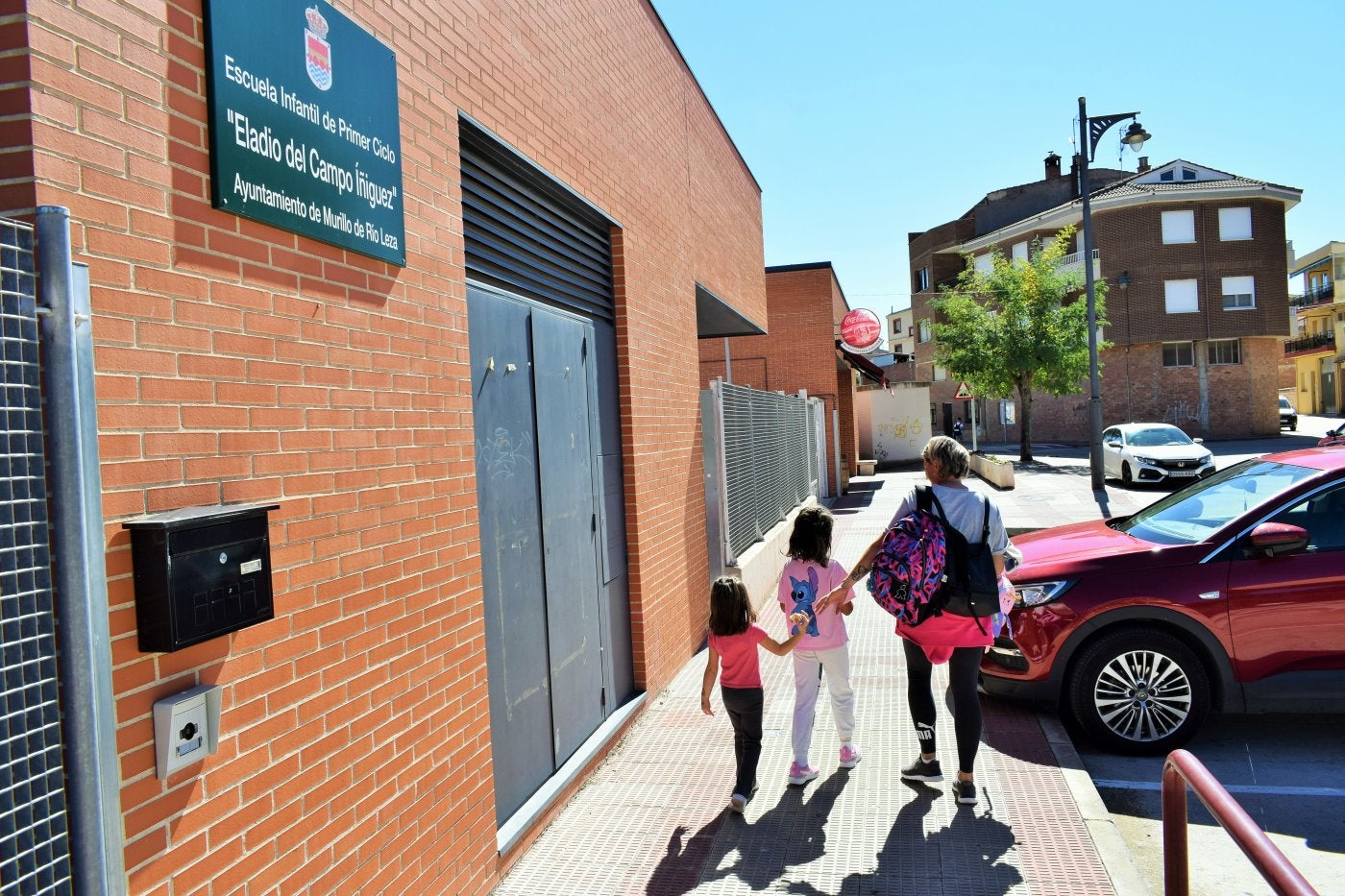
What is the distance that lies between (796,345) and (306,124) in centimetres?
2108

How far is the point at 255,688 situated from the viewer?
2.57 m

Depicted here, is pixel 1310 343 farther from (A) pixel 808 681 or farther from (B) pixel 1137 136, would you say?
(A) pixel 808 681

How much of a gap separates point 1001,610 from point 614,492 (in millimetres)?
2626

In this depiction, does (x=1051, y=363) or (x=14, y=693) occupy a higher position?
(x=1051, y=363)

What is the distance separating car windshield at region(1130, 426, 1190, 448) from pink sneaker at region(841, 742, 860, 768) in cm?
2072

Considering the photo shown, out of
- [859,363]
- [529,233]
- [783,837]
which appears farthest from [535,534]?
[859,363]

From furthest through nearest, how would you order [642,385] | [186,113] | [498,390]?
[642,385] < [498,390] < [186,113]

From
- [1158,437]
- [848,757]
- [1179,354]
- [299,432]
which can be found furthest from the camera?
[1179,354]

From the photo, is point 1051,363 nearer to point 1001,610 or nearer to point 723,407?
point 723,407

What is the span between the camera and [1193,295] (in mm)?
42625

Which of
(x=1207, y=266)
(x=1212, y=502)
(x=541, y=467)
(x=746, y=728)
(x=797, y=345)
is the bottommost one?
(x=746, y=728)

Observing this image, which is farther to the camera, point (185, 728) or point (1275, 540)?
point (1275, 540)

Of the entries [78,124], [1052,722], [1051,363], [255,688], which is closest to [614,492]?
[1052,722]

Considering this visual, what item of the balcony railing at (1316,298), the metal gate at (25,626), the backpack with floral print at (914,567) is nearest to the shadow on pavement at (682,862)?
the backpack with floral print at (914,567)
